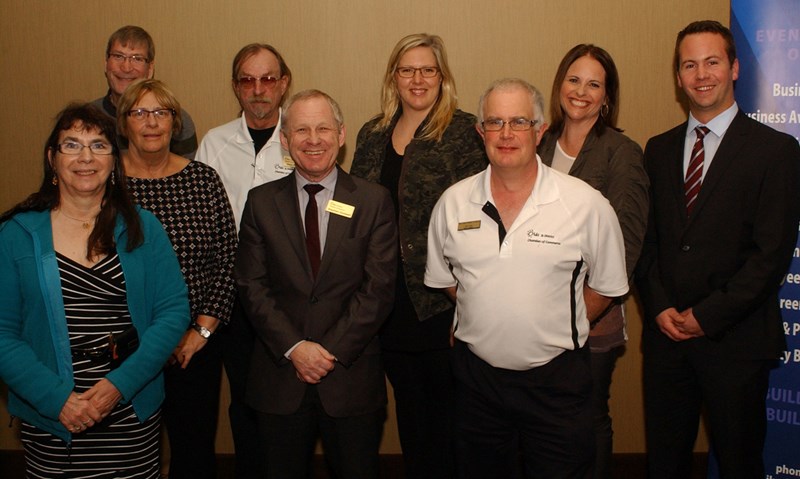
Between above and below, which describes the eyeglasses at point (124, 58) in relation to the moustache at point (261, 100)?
above

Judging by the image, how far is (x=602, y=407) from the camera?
301 cm

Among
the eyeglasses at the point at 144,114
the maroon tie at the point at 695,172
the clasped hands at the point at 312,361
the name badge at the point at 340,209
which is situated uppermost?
the eyeglasses at the point at 144,114

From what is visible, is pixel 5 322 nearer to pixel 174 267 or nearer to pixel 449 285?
pixel 174 267

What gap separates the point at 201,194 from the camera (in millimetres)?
2963

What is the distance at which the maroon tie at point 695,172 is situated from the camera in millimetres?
2900

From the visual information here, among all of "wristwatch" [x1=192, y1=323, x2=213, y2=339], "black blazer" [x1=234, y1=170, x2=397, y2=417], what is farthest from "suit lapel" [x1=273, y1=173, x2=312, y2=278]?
"wristwatch" [x1=192, y1=323, x2=213, y2=339]

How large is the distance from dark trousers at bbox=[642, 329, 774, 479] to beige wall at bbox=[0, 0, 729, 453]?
157 centimetres

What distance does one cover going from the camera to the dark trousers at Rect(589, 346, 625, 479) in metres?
2.92

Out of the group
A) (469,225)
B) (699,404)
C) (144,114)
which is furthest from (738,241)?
(144,114)

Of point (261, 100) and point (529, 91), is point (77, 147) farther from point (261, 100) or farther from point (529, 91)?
point (529, 91)

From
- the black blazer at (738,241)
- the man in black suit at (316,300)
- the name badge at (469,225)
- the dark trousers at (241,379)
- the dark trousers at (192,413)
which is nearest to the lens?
the name badge at (469,225)

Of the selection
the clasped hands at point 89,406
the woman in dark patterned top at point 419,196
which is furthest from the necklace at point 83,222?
the woman in dark patterned top at point 419,196

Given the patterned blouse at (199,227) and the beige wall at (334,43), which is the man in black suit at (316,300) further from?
the beige wall at (334,43)

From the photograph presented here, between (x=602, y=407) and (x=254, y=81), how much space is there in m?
2.14
